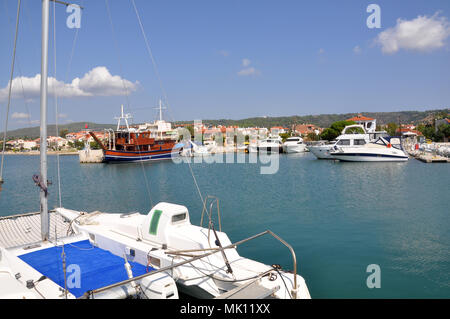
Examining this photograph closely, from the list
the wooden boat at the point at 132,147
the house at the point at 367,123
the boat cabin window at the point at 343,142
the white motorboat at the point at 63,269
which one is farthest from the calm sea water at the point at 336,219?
Answer: the wooden boat at the point at 132,147

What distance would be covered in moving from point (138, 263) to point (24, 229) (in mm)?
6970

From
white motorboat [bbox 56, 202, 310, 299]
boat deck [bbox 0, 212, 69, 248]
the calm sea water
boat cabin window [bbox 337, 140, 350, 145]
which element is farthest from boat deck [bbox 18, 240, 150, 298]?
boat cabin window [bbox 337, 140, 350, 145]

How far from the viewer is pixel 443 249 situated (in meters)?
11.1

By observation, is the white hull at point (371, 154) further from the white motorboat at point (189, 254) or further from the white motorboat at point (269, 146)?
the white motorboat at point (189, 254)

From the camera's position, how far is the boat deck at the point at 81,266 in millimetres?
6848

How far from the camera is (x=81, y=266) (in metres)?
7.70

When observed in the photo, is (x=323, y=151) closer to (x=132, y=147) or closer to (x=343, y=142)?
(x=343, y=142)

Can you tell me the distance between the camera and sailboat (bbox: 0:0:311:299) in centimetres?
589

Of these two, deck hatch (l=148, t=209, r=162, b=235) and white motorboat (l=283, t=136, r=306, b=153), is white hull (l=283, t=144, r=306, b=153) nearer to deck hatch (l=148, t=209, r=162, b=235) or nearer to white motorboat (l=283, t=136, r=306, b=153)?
white motorboat (l=283, t=136, r=306, b=153)
